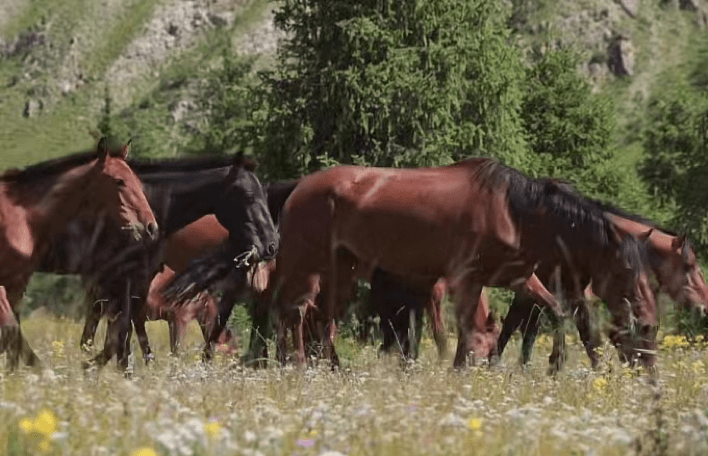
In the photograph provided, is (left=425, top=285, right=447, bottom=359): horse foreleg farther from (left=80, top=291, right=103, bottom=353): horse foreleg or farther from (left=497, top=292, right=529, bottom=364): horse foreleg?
(left=80, top=291, right=103, bottom=353): horse foreleg

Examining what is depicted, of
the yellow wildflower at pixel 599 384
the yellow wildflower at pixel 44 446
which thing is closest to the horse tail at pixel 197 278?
the yellow wildflower at pixel 599 384

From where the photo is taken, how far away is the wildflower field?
4.66 m

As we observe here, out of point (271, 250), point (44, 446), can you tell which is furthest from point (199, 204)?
point (44, 446)

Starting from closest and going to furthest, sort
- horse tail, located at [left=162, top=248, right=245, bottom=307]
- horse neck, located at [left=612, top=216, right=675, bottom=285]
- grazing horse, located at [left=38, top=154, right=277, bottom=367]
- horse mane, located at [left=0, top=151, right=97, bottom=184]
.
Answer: horse mane, located at [left=0, top=151, right=97, bottom=184] → grazing horse, located at [left=38, top=154, right=277, bottom=367] → horse tail, located at [left=162, top=248, right=245, bottom=307] → horse neck, located at [left=612, top=216, right=675, bottom=285]

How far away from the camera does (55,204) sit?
9.67 meters

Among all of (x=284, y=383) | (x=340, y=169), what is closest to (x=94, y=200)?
(x=284, y=383)

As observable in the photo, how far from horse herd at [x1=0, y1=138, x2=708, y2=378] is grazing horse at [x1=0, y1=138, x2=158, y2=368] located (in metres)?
0.01

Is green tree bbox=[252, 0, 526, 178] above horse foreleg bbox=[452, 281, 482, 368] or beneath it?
above

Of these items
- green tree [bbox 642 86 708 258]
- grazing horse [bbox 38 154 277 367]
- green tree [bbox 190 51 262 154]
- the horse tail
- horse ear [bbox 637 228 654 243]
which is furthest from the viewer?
green tree [bbox 190 51 262 154]

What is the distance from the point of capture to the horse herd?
9.98 meters

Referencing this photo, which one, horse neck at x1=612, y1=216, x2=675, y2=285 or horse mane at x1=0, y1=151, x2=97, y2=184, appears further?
horse neck at x1=612, y1=216, x2=675, y2=285

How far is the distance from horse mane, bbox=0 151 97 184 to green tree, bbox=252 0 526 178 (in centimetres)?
1738

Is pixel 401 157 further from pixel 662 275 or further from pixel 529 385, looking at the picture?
pixel 529 385

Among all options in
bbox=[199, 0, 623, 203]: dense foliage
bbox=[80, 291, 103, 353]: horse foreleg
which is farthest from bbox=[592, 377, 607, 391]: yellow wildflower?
bbox=[199, 0, 623, 203]: dense foliage
